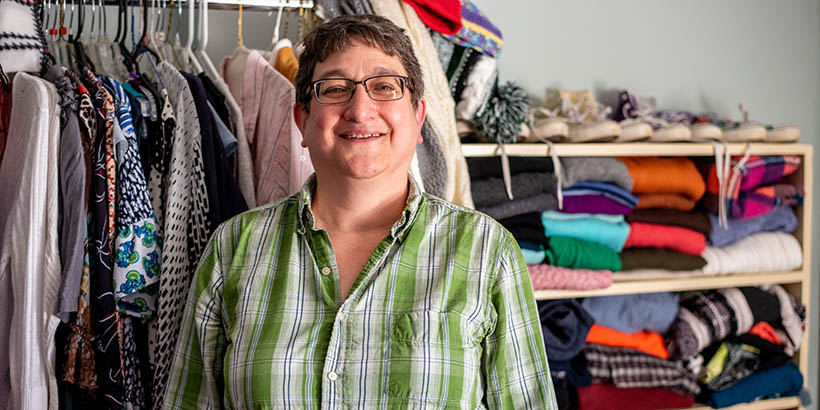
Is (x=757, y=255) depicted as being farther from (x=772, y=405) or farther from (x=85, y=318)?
(x=85, y=318)

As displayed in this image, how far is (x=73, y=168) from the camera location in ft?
3.99

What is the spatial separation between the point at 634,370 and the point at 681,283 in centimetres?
29

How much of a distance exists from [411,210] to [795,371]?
1.61 metres

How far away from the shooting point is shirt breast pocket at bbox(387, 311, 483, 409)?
95 cm

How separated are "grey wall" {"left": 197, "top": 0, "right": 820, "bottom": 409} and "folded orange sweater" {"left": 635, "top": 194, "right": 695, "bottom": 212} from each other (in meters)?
0.42

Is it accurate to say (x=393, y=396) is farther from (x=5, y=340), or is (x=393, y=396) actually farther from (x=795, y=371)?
(x=795, y=371)

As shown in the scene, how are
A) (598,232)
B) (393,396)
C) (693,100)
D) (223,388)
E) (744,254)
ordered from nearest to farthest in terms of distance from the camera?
(393,396) → (223,388) → (598,232) → (744,254) → (693,100)

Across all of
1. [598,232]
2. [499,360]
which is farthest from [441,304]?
[598,232]

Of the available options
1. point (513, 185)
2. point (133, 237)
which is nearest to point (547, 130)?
point (513, 185)

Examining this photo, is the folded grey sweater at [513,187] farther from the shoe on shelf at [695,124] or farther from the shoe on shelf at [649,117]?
the shoe on shelf at [695,124]

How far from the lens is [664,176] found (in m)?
1.92

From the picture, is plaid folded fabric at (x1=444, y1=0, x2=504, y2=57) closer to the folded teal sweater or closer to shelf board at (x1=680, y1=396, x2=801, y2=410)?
the folded teal sweater

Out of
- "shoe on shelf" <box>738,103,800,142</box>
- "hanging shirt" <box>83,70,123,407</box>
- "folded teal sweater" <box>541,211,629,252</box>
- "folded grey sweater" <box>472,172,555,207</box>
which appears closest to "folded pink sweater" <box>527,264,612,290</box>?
"folded teal sweater" <box>541,211,629,252</box>

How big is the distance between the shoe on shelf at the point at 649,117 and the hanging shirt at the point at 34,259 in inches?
57.2
